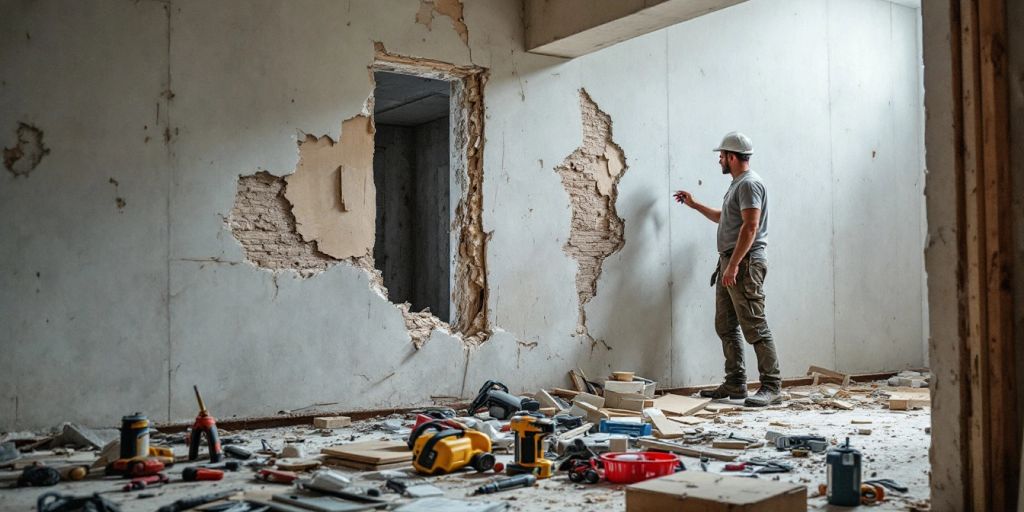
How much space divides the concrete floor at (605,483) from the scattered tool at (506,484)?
40mm

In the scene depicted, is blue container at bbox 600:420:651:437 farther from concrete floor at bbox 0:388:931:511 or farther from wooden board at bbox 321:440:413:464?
wooden board at bbox 321:440:413:464

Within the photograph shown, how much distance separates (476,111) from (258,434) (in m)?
2.57

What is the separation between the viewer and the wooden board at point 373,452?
3789 millimetres

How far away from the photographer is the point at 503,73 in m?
6.04

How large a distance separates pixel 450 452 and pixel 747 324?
322 cm

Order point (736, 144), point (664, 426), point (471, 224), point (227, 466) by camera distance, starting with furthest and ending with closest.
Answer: point (736, 144) → point (471, 224) → point (664, 426) → point (227, 466)

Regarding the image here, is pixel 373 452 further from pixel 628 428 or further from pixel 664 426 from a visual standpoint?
pixel 664 426

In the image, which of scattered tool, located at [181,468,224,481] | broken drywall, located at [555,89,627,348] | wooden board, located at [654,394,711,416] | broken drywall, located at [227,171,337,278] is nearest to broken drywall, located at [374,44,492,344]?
broken drywall, located at [555,89,627,348]

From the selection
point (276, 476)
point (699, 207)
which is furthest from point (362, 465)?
point (699, 207)

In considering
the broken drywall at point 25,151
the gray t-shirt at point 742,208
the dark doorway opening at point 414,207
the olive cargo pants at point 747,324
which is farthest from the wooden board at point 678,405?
the dark doorway opening at point 414,207

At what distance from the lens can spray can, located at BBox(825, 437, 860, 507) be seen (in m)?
3.11

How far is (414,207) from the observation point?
1173 cm

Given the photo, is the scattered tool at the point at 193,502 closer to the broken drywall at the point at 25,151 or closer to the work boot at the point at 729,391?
the broken drywall at the point at 25,151

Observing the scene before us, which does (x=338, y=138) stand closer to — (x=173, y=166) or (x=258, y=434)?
(x=173, y=166)
